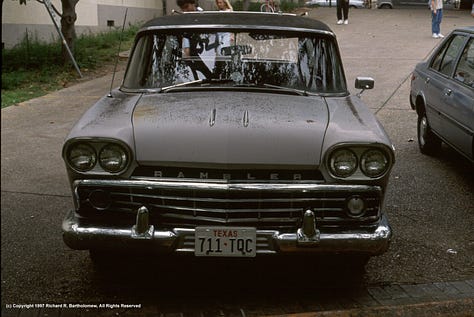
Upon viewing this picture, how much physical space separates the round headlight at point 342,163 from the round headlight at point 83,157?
139 centimetres

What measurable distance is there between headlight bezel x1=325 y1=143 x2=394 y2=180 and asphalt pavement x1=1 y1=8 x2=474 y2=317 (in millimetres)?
758

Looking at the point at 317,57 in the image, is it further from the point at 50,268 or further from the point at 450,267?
the point at 50,268

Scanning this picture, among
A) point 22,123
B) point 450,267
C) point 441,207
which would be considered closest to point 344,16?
point 22,123

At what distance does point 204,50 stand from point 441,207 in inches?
108

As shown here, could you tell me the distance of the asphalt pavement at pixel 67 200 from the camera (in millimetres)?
3896

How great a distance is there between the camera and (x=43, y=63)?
561 inches

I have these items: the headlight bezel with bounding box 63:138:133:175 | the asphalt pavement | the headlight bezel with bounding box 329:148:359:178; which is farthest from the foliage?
the headlight bezel with bounding box 329:148:359:178

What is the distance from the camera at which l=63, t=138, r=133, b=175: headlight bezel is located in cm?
388

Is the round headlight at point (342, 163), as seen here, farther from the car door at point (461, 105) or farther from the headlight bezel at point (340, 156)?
the car door at point (461, 105)

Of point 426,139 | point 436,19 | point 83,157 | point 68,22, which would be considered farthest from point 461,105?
point 436,19

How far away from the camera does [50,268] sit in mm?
4699

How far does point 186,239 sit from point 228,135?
0.64 metres

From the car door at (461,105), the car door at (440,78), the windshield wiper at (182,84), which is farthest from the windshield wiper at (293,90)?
the car door at (440,78)

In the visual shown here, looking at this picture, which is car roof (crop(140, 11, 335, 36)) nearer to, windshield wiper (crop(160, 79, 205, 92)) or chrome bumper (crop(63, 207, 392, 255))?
windshield wiper (crop(160, 79, 205, 92))
